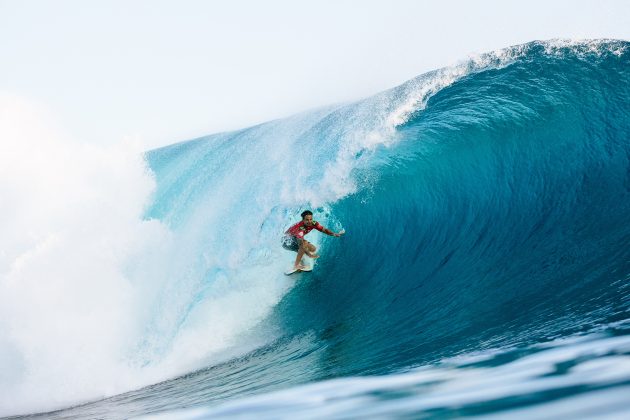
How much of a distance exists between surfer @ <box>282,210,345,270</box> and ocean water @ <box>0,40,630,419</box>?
1.01ft

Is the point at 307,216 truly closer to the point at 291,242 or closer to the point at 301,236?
the point at 301,236

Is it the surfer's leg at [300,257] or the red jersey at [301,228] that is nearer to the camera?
the red jersey at [301,228]

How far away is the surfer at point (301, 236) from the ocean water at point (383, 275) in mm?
307

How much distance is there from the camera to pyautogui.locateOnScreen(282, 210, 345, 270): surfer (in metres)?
6.32

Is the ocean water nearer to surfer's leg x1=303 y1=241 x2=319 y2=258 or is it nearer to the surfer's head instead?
surfer's leg x1=303 y1=241 x2=319 y2=258

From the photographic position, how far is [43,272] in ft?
21.8

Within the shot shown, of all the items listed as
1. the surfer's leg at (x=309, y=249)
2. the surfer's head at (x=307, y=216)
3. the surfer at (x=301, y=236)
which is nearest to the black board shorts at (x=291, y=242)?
the surfer at (x=301, y=236)

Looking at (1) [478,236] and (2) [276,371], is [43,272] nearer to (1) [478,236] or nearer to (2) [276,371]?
(2) [276,371]

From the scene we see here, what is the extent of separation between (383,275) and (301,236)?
3.90 ft

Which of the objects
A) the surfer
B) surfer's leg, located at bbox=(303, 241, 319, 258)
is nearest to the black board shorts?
the surfer

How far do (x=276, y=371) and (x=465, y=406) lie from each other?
223 cm

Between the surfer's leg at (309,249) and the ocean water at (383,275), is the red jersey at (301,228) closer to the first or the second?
the surfer's leg at (309,249)

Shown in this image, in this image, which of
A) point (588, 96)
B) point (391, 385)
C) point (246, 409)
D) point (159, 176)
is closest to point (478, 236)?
point (588, 96)

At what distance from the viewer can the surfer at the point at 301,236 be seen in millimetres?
6316
